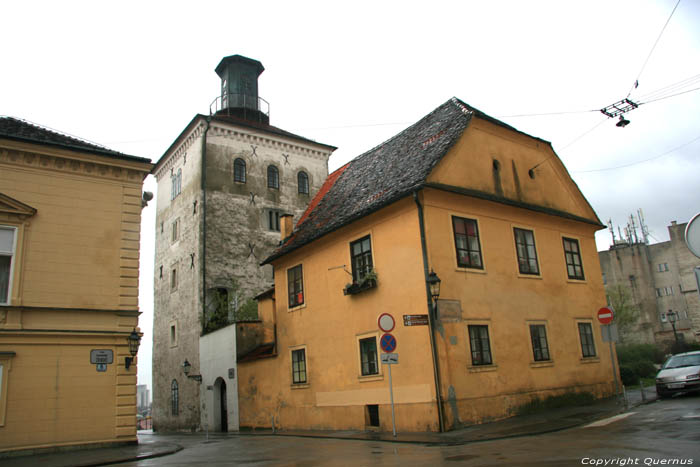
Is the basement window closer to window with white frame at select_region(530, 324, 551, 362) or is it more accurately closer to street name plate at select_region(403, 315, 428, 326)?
street name plate at select_region(403, 315, 428, 326)

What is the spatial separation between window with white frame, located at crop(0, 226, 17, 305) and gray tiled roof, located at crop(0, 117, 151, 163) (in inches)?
100

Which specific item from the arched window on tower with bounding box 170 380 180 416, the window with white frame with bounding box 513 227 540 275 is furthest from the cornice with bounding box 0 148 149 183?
the arched window on tower with bounding box 170 380 180 416

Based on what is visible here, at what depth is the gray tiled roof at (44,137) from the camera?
15.6m

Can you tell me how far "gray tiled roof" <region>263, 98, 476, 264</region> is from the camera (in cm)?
1778

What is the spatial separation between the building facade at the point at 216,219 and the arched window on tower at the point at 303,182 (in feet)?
0.23

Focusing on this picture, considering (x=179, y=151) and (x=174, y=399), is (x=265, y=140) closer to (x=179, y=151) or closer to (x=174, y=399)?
(x=179, y=151)

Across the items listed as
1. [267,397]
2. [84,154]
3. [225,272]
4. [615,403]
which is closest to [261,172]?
[225,272]

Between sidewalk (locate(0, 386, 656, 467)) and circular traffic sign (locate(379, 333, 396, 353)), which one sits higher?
circular traffic sign (locate(379, 333, 396, 353))

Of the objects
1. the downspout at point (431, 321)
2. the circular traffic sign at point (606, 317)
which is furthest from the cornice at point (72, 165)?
the circular traffic sign at point (606, 317)

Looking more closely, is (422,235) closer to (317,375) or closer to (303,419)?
(317,375)

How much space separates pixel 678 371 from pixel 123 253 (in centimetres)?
1726

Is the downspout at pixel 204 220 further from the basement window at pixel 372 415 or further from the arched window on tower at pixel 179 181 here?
the basement window at pixel 372 415

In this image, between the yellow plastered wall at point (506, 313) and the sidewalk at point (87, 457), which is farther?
the yellow plastered wall at point (506, 313)

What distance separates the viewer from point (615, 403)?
17328 mm
